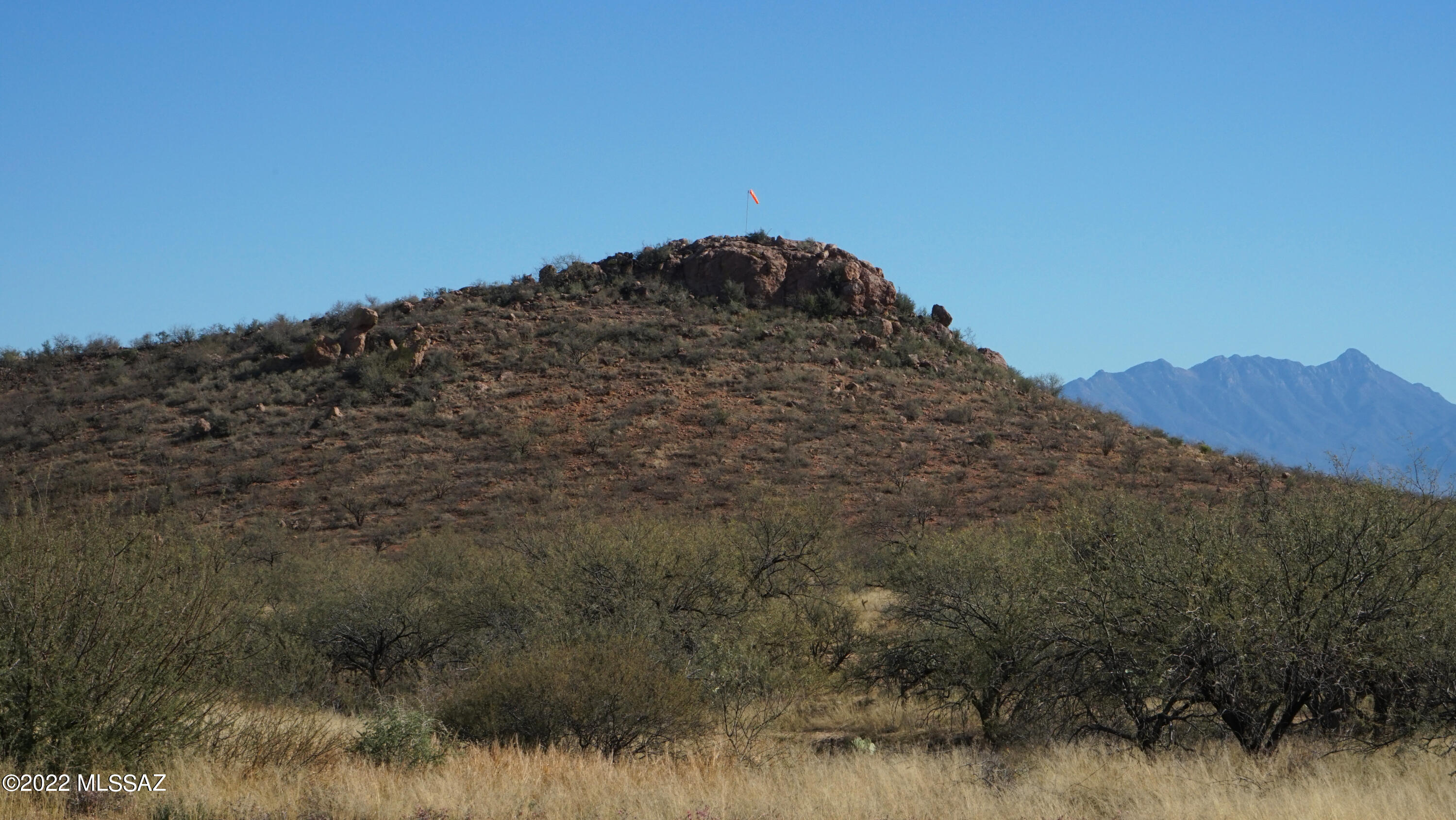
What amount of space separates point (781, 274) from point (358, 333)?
1820 centimetres

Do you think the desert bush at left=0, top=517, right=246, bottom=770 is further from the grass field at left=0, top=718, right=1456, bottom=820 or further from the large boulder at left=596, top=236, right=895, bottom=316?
the large boulder at left=596, top=236, right=895, bottom=316

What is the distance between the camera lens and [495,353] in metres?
43.3

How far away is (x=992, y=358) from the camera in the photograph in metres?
47.8

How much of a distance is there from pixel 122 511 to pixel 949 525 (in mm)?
23031

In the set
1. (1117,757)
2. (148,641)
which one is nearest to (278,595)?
(148,641)

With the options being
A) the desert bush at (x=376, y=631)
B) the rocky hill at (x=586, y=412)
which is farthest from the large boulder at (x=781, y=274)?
the desert bush at (x=376, y=631)

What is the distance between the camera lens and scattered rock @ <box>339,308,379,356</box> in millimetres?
43688

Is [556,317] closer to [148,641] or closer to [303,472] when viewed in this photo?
[303,472]

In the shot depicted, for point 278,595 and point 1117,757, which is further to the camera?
point 278,595

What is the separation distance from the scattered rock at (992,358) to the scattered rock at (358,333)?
84.6 feet

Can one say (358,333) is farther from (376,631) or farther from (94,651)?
(94,651)

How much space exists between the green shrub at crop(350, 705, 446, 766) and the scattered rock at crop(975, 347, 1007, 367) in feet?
130

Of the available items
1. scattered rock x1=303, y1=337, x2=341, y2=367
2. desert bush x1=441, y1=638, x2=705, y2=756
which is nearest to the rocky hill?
scattered rock x1=303, y1=337, x2=341, y2=367

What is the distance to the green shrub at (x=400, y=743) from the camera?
29.7 ft
